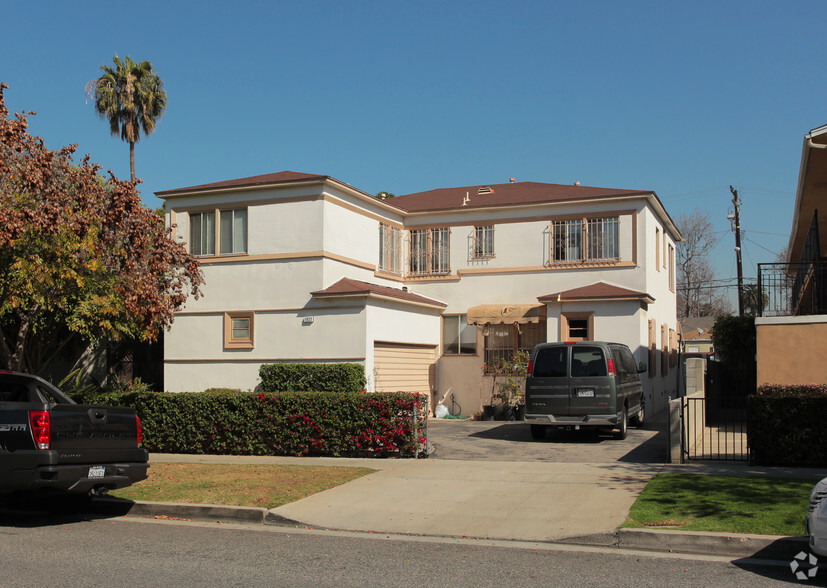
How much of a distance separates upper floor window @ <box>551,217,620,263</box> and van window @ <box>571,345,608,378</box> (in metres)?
7.80

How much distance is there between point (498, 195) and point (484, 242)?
7.38ft

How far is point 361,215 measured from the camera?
77.9 ft

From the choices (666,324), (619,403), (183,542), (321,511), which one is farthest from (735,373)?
(183,542)

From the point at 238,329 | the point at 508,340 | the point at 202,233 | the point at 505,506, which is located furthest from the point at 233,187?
the point at 505,506

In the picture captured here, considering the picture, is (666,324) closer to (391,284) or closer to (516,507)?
(391,284)

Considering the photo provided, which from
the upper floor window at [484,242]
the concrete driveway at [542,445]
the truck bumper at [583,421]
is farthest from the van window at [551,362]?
the upper floor window at [484,242]

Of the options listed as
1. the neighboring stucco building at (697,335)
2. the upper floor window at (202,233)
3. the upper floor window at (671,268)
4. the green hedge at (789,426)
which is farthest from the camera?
the neighboring stucco building at (697,335)

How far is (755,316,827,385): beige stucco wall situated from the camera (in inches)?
584

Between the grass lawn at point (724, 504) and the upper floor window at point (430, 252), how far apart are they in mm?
15155

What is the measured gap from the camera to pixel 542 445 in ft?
54.5

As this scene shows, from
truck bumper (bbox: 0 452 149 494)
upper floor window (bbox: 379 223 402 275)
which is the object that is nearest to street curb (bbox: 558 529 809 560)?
truck bumper (bbox: 0 452 149 494)

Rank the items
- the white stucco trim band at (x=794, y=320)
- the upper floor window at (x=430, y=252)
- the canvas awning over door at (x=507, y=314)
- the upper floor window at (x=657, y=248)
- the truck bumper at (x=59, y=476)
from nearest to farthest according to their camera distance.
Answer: the truck bumper at (x=59, y=476), the white stucco trim band at (x=794, y=320), the canvas awning over door at (x=507, y=314), the upper floor window at (x=657, y=248), the upper floor window at (x=430, y=252)

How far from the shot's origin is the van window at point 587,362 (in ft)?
55.0

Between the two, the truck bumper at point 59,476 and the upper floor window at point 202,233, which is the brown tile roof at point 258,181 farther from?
the truck bumper at point 59,476
